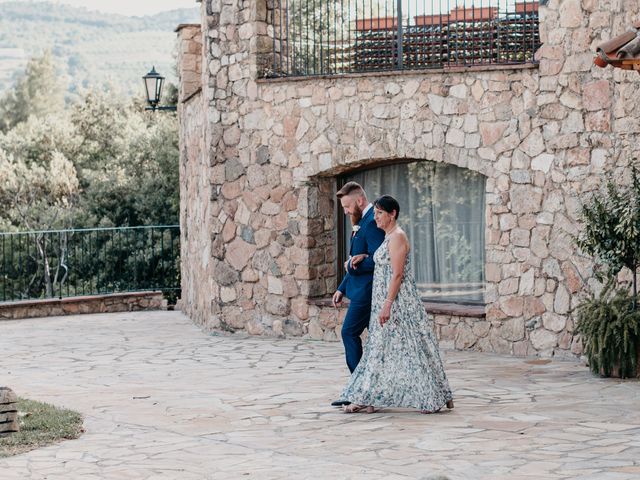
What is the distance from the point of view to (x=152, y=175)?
993 inches

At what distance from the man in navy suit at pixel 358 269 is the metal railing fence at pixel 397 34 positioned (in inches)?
151

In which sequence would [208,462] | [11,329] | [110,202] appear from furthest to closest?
1. [110,202]
2. [11,329]
3. [208,462]

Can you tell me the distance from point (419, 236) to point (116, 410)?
5321 millimetres

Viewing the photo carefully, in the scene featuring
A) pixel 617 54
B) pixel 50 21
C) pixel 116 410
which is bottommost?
pixel 116 410

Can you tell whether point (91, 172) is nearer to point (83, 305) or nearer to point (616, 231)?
point (83, 305)

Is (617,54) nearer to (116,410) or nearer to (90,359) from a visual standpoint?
(116,410)

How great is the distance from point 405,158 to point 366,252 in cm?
430

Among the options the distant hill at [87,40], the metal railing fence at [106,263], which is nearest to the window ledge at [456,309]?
the metal railing fence at [106,263]

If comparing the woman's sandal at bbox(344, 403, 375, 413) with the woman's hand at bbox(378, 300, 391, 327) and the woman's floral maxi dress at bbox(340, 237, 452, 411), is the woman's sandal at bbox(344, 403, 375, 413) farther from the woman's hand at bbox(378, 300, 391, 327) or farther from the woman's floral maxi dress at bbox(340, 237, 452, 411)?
the woman's hand at bbox(378, 300, 391, 327)

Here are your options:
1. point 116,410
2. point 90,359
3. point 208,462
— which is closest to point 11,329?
point 90,359

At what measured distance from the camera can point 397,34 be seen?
497 inches

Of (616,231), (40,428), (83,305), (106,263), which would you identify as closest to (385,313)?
(40,428)

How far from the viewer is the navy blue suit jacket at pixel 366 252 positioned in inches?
330

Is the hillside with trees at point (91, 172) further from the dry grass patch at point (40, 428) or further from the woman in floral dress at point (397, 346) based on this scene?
the woman in floral dress at point (397, 346)
